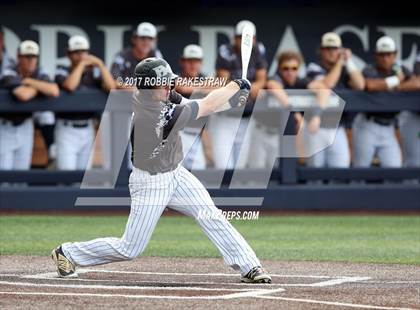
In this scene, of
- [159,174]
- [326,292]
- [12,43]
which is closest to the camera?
[326,292]

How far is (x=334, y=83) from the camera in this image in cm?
1257

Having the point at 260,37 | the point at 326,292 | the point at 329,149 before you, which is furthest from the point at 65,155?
the point at 326,292

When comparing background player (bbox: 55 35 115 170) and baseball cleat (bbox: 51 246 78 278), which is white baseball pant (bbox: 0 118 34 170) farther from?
baseball cleat (bbox: 51 246 78 278)

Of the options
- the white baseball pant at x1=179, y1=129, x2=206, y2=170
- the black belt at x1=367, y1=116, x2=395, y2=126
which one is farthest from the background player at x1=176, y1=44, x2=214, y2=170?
the black belt at x1=367, y1=116, x2=395, y2=126

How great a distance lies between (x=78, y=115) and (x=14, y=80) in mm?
789

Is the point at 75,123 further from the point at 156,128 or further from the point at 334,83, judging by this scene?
the point at 156,128

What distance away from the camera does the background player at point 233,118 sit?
12312mm

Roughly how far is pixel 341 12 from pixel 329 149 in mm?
3678

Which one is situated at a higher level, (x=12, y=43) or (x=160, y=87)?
(x=160, y=87)

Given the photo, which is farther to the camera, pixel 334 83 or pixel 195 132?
pixel 334 83

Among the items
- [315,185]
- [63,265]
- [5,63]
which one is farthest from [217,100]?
[5,63]

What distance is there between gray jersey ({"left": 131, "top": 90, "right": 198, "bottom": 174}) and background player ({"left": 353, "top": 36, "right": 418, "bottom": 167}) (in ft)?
19.2

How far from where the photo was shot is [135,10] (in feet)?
50.9

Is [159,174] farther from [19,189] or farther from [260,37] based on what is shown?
[260,37]
